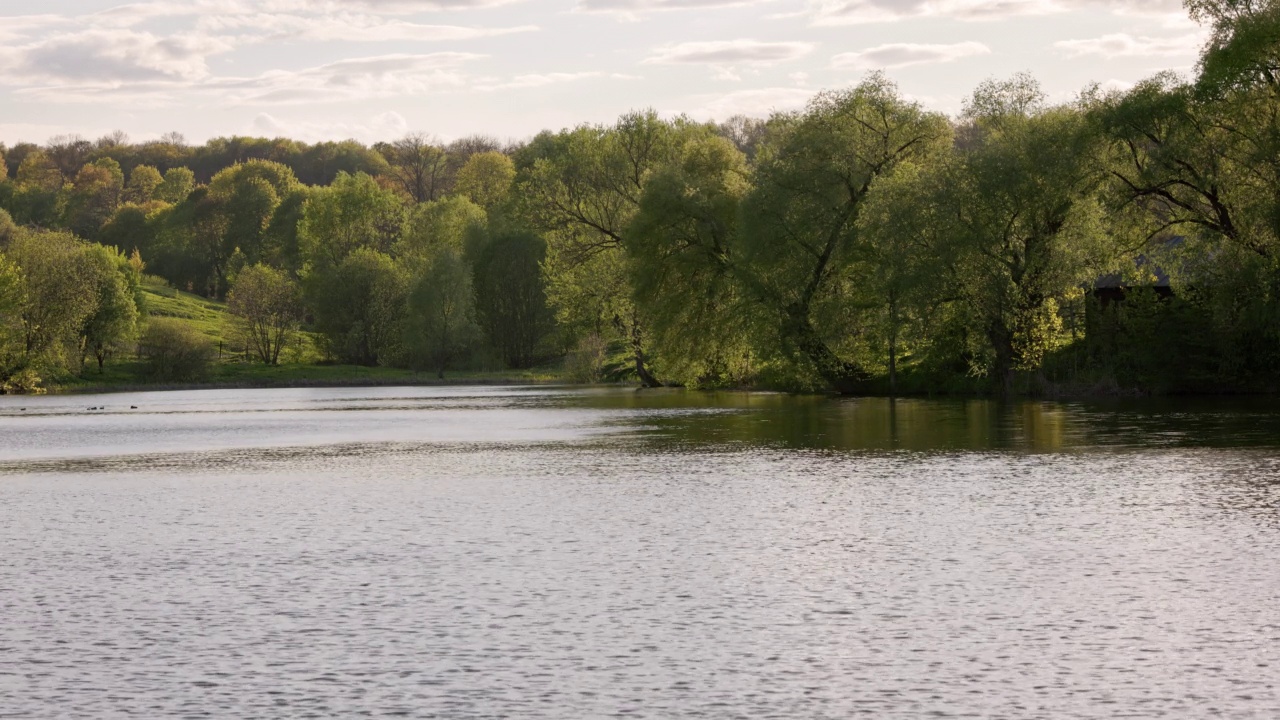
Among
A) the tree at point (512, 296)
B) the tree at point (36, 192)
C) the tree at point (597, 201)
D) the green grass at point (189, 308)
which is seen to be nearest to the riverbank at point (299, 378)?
the tree at point (512, 296)

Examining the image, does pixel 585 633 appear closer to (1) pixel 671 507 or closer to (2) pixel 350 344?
(1) pixel 671 507

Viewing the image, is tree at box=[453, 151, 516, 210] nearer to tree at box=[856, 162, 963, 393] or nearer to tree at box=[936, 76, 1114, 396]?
tree at box=[856, 162, 963, 393]

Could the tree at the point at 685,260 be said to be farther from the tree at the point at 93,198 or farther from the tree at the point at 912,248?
the tree at the point at 93,198

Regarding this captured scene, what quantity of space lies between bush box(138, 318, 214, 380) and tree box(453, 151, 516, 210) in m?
37.4

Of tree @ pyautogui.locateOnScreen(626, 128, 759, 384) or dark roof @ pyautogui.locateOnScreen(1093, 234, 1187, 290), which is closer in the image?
dark roof @ pyautogui.locateOnScreen(1093, 234, 1187, 290)

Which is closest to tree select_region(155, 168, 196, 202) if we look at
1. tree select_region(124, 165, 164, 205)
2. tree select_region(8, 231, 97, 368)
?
tree select_region(124, 165, 164, 205)

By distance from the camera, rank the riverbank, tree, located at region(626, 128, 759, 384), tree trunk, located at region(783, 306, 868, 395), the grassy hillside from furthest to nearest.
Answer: the grassy hillside
the riverbank
tree, located at region(626, 128, 759, 384)
tree trunk, located at region(783, 306, 868, 395)

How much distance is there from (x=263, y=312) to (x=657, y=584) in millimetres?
109436

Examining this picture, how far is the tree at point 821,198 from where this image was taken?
61.7 m

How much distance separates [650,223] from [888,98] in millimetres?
13068

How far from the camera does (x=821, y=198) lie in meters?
61.9

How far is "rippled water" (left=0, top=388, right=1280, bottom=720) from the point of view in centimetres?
1045

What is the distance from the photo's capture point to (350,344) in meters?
117

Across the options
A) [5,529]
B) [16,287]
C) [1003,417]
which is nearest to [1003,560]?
[5,529]
